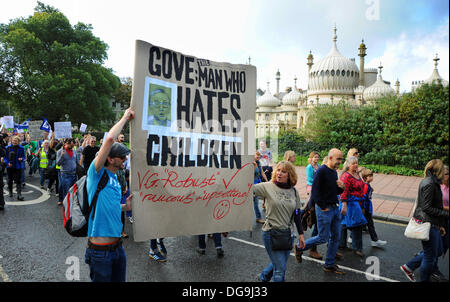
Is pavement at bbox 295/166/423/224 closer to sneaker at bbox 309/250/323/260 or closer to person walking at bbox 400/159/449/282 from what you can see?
sneaker at bbox 309/250/323/260

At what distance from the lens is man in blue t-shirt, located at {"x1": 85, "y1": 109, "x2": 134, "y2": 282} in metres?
2.74

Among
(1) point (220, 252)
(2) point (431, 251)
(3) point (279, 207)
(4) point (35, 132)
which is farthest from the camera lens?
(4) point (35, 132)

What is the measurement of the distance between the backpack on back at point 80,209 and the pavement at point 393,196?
7.69 meters

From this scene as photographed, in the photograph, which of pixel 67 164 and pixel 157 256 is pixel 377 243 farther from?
pixel 67 164

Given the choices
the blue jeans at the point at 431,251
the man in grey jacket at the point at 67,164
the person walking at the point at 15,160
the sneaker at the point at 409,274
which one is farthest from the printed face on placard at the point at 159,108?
the person walking at the point at 15,160

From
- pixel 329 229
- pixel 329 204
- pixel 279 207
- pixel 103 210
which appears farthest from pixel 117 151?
pixel 329 229

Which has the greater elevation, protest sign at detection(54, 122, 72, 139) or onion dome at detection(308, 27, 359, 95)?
onion dome at detection(308, 27, 359, 95)

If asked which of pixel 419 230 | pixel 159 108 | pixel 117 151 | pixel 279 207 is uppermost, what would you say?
pixel 159 108

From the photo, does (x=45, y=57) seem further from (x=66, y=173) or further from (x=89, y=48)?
(x=66, y=173)

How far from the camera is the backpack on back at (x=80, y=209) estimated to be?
277 cm

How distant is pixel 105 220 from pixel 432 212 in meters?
3.79

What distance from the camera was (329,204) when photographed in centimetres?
452

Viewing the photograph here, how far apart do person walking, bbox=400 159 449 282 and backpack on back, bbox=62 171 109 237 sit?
12.4ft

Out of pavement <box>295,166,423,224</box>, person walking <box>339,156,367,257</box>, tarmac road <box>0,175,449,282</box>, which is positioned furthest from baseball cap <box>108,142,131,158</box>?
pavement <box>295,166,423,224</box>
